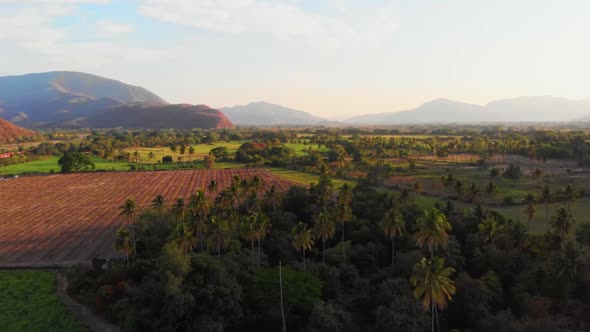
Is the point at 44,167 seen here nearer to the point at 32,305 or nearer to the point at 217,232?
the point at 32,305

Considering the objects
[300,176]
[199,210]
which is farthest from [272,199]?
[300,176]

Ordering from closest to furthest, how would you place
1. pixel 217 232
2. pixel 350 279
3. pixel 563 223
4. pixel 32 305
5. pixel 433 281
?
pixel 433 281 < pixel 32 305 < pixel 563 223 < pixel 350 279 < pixel 217 232

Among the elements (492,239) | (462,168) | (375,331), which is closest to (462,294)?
(375,331)

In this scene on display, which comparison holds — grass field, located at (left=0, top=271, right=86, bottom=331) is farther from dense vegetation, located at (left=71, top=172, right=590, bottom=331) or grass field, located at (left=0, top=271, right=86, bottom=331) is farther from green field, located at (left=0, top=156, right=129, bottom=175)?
green field, located at (left=0, top=156, right=129, bottom=175)

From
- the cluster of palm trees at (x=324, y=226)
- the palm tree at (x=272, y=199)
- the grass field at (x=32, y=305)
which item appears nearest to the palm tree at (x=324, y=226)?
the cluster of palm trees at (x=324, y=226)

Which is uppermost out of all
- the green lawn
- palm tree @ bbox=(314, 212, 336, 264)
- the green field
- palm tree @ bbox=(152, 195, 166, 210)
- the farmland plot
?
palm tree @ bbox=(152, 195, 166, 210)

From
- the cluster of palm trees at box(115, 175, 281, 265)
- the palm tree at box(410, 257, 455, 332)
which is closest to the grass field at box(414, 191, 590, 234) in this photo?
the palm tree at box(410, 257, 455, 332)

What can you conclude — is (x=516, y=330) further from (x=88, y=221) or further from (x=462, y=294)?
(x=88, y=221)
